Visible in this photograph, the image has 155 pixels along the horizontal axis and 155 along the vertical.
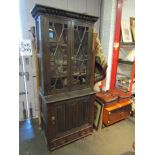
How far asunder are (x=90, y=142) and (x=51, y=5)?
2281 millimetres

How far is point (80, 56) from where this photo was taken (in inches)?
78.2

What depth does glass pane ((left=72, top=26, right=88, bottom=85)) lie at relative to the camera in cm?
189

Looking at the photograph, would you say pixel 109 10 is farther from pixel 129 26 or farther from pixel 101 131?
pixel 101 131

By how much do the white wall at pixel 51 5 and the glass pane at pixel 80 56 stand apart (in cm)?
83

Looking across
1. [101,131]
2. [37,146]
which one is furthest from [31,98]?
[101,131]

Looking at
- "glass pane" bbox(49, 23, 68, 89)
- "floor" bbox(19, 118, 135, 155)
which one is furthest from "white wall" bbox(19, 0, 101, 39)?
"floor" bbox(19, 118, 135, 155)

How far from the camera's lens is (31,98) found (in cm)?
253

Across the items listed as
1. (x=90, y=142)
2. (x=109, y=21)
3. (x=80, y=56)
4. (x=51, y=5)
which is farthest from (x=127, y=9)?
(x=90, y=142)

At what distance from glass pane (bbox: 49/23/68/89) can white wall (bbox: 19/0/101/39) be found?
2.58 ft

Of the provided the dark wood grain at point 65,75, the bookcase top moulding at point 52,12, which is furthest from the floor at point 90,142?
the bookcase top moulding at point 52,12

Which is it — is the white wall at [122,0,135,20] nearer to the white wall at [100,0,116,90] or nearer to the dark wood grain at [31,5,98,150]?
the white wall at [100,0,116,90]

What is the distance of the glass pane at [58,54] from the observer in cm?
170
